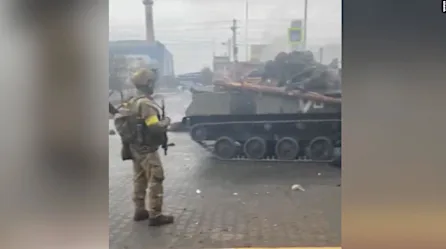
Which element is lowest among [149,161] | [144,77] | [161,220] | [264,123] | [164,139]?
[161,220]

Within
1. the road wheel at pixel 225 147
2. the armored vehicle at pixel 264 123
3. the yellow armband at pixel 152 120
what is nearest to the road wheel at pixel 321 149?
the armored vehicle at pixel 264 123

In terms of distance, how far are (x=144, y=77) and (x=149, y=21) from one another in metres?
0.35

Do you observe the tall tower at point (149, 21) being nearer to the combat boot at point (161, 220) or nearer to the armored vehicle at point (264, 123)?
the armored vehicle at point (264, 123)

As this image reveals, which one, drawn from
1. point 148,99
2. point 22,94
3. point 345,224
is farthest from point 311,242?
point 22,94

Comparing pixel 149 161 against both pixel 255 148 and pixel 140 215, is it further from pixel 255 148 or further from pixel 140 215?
pixel 255 148

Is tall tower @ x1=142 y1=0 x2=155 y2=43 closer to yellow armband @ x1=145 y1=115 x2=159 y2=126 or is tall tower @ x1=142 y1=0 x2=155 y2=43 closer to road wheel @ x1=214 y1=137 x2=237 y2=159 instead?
yellow armband @ x1=145 y1=115 x2=159 y2=126

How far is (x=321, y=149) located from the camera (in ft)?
11.0

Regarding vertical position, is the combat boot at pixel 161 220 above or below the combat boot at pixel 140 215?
below

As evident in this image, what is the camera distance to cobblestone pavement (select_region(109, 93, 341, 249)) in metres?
3.32

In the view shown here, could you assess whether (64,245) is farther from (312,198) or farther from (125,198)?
(312,198)

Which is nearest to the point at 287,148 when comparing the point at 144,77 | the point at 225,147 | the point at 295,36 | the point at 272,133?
the point at 272,133

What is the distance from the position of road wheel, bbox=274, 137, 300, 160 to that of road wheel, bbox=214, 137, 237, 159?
0.28 metres

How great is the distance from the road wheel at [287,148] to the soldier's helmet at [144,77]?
91 cm

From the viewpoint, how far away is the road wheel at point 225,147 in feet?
11.0
